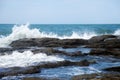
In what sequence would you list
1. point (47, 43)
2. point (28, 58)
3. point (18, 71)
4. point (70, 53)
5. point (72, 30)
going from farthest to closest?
point (72, 30) → point (47, 43) → point (70, 53) → point (28, 58) → point (18, 71)

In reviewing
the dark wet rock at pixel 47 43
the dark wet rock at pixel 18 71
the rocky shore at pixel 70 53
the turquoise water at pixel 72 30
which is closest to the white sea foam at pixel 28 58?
the rocky shore at pixel 70 53

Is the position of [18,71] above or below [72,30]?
below

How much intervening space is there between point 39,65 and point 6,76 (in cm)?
251

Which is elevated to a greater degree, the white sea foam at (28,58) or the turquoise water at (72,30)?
the turquoise water at (72,30)

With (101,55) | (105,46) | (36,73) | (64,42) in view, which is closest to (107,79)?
(36,73)

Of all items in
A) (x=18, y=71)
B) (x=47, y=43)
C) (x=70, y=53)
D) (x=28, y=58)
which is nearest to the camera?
(x=18, y=71)

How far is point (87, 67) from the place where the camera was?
1338 cm

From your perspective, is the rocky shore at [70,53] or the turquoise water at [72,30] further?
the turquoise water at [72,30]

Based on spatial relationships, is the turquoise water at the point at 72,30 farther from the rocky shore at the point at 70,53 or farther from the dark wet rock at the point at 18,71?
the dark wet rock at the point at 18,71

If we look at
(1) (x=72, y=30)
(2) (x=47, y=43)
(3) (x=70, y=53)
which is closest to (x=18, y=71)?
(3) (x=70, y=53)

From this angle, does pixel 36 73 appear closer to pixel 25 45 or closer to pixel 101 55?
pixel 101 55

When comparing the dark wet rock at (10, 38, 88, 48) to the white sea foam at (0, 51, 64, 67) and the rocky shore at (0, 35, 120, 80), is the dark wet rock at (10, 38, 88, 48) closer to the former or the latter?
the rocky shore at (0, 35, 120, 80)

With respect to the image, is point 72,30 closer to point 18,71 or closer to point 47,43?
point 47,43

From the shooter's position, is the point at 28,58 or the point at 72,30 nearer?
the point at 28,58
